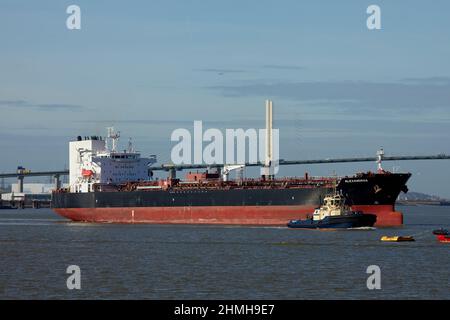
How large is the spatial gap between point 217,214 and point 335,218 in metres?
13.1

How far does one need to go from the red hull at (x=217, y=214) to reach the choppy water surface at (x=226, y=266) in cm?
761

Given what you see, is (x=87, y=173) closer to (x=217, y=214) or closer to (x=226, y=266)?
(x=217, y=214)

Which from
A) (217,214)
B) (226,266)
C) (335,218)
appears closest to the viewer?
(226,266)

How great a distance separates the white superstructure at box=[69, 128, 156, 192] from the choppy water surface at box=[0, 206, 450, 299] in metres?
25.7

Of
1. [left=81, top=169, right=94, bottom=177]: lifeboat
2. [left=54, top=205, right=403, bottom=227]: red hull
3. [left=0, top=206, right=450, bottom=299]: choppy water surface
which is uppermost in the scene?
[left=81, top=169, right=94, bottom=177]: lifeboat

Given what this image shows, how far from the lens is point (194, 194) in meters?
70.2

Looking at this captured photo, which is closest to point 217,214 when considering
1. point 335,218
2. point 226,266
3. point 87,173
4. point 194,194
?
point 194,194

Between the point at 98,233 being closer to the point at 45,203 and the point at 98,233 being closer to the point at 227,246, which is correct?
the point at 227,246

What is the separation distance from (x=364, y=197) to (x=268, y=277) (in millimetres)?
30782

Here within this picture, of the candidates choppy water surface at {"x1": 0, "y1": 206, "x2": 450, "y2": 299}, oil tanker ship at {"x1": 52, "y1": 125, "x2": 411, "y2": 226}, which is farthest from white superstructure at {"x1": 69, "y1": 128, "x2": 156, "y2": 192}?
choppy water surface at {"x1": 0, "y1": 206, "x2": 450, "y2": 299}

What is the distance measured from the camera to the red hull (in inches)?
2509

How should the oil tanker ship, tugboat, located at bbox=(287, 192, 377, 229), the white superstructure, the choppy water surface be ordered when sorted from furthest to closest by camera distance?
the white superstructure < the oil tanker ship < tugboat, located at bbox=(287, 192, 377, 229) < the choppy water surface

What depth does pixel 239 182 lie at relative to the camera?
71000 millimetres

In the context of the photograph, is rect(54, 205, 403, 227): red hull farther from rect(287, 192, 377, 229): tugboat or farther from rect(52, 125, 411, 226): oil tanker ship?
rect(287, 192, 377, 229): tugboat
